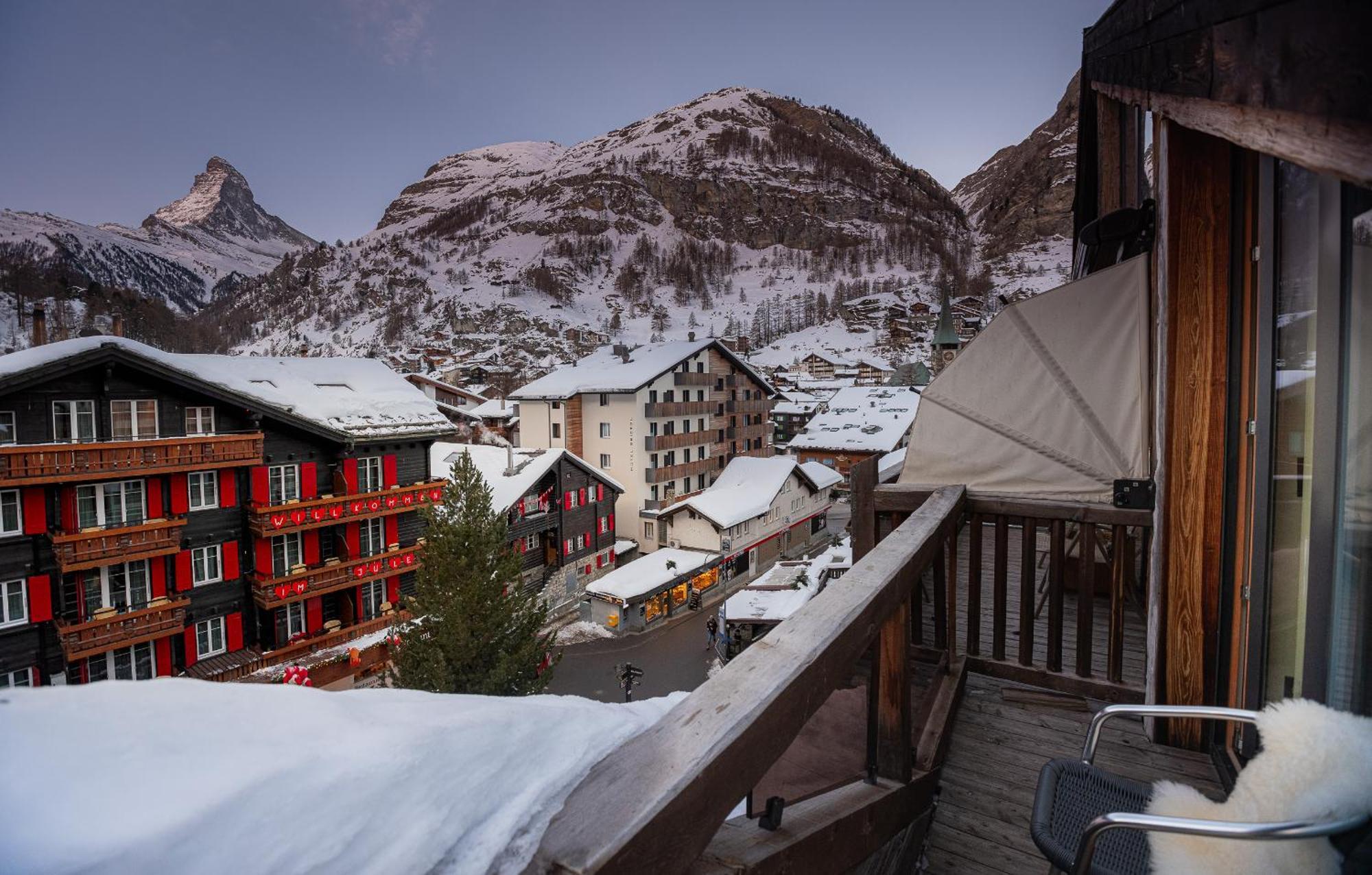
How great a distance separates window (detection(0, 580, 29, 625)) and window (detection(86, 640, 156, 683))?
4.18 ft

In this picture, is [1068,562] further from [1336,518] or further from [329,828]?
[329,828]

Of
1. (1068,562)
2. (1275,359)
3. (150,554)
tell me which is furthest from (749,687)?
(150,554)

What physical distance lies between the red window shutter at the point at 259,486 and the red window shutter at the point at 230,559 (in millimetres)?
967

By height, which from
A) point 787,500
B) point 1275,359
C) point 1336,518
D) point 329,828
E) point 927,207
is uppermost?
point 927,207

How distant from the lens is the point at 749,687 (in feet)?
3.82

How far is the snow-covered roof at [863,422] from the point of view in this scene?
35156mm

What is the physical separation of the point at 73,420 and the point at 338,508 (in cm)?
469

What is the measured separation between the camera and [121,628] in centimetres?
1134

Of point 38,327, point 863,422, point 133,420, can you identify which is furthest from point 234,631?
point 863,422

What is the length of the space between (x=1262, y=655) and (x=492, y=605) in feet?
35.6

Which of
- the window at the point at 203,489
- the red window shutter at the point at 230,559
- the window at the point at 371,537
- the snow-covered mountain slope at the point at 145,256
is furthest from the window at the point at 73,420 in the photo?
the snow-covered mountain slope at the point at 145,256

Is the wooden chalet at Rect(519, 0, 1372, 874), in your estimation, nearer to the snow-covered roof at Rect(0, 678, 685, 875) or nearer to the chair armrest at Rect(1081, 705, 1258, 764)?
the snow-covered roof at Rect(0, 678, 685, 875)

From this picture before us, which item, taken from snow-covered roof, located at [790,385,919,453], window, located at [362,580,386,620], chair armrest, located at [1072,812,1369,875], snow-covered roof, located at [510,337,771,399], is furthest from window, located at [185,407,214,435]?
snow-covered roof, located at [790,385,919,453]

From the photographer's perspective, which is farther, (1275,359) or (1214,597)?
(1214,597)
